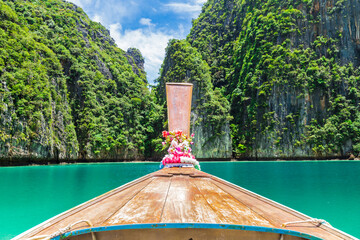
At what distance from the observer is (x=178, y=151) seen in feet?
17.0

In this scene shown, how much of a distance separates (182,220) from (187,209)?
0.26m

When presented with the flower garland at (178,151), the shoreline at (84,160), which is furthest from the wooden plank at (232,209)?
the shoreline at (84,160)

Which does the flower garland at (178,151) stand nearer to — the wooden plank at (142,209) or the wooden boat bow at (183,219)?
the wooden plank at (142,209)

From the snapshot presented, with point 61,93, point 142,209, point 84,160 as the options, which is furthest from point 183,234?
point 84,160

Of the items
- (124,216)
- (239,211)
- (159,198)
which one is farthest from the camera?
(159,198)

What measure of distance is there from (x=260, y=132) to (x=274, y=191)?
32760 mm

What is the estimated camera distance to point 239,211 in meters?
1.93

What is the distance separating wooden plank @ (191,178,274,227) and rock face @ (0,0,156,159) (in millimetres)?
26661

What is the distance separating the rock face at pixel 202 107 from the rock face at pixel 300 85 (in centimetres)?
354

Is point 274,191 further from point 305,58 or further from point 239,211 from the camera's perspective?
point 305,58

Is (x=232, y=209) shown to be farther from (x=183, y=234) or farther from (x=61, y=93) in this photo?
(x=61, y=93)

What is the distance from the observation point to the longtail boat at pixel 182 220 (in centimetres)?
154

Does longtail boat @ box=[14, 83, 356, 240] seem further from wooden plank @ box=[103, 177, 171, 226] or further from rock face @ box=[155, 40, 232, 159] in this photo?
rock face @ box=[155, 40, 232, 159]

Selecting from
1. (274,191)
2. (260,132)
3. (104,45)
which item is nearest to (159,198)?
(274,191)
